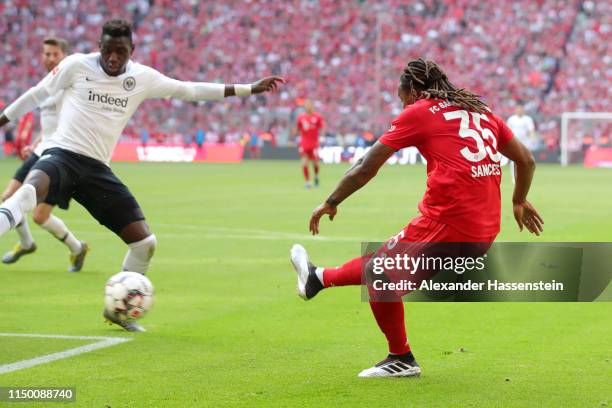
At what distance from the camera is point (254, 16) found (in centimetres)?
5222

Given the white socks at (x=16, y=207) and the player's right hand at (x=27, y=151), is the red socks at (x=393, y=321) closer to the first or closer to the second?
the white socks at (x=16, y=207)

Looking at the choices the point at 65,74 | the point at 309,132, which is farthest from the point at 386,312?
the point at 309,132

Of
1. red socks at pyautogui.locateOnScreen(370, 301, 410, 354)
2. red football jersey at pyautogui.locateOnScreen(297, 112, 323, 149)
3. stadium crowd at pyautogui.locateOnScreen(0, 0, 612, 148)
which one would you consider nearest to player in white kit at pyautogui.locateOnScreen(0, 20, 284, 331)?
red socks at pyautogui.locateOnScreen(370, 301, 410, 354)

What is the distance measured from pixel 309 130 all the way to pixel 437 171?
24.9m

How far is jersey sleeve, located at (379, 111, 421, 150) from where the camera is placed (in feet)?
21.4

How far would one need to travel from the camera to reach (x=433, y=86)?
22.0 ft

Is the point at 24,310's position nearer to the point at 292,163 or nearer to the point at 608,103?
the point at 292,163

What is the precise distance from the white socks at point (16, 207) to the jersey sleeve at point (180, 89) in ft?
5.17

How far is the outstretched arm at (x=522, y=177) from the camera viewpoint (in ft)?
22.5

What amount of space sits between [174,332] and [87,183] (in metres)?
1.44

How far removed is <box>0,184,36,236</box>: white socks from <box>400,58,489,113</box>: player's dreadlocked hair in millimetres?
2861

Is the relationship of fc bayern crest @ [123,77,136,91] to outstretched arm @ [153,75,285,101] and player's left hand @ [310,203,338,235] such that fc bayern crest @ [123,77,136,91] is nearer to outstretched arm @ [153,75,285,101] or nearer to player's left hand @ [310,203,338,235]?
outstretched arm @ [153,75,285,101]

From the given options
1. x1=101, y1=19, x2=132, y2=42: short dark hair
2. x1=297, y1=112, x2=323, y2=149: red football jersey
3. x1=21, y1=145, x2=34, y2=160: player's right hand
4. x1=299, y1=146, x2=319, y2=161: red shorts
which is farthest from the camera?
x1=297, y1=112, x2=323, y2=149: red football jersey

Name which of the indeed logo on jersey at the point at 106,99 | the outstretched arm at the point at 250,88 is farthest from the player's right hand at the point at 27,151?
the outstretched arm at the point at 250,88
